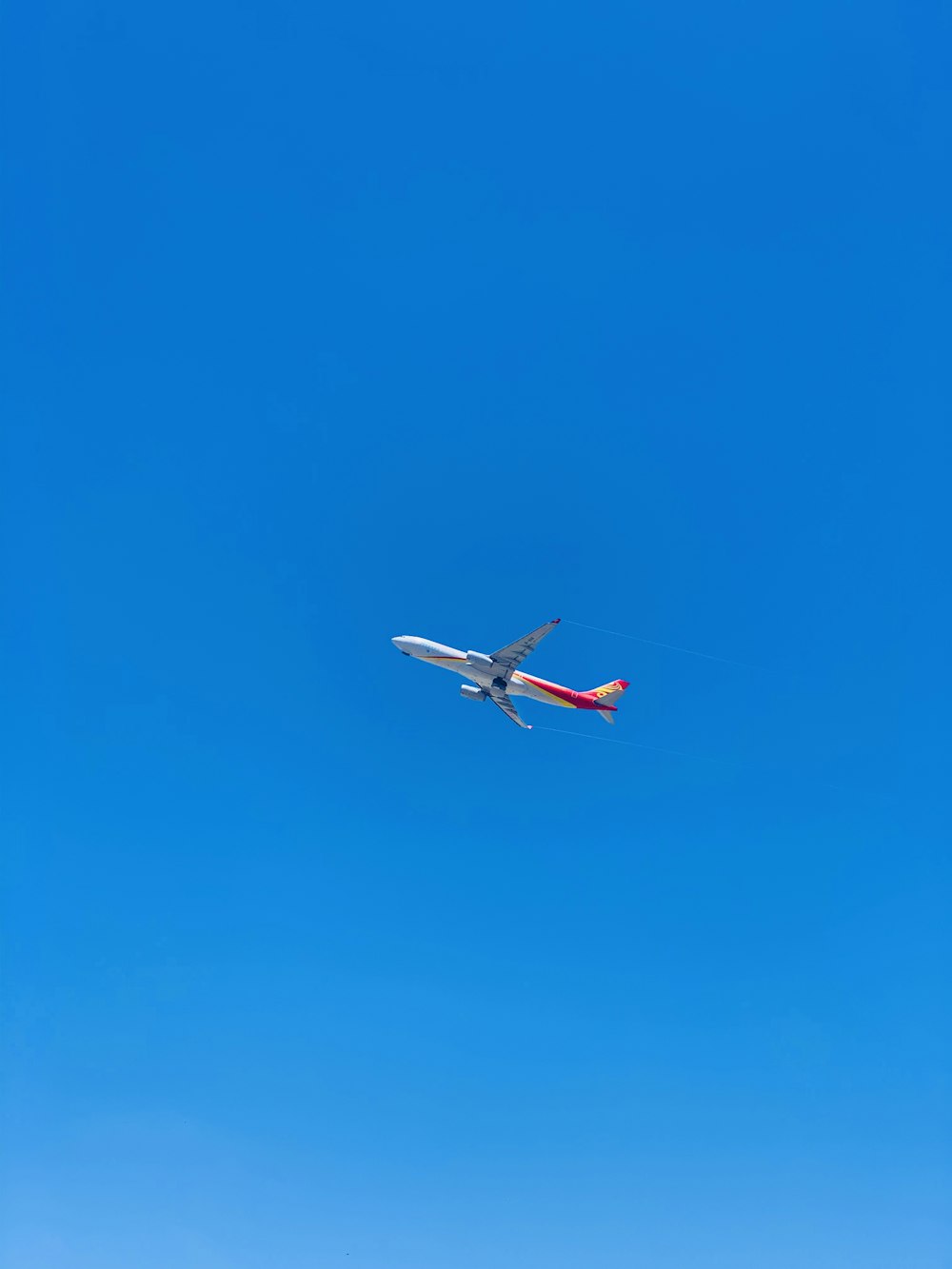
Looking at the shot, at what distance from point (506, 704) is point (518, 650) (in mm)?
10014

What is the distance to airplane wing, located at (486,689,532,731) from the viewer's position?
129250 millimetres

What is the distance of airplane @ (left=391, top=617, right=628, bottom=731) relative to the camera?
125375mm

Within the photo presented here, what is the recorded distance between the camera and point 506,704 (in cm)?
13038

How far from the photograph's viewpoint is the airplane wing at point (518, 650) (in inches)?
4700

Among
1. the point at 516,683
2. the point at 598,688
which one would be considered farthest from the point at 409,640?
the point at 598,688

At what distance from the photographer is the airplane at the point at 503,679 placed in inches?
4936

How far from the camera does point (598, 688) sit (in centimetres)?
13725

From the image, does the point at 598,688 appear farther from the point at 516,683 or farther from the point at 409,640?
the point at 409,640

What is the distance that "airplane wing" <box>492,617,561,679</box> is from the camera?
11938cm

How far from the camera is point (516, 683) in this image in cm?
12925

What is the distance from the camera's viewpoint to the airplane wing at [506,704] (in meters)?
129

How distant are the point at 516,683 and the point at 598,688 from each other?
45.4 feet

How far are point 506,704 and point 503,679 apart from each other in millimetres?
4589

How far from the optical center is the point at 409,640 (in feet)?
433
